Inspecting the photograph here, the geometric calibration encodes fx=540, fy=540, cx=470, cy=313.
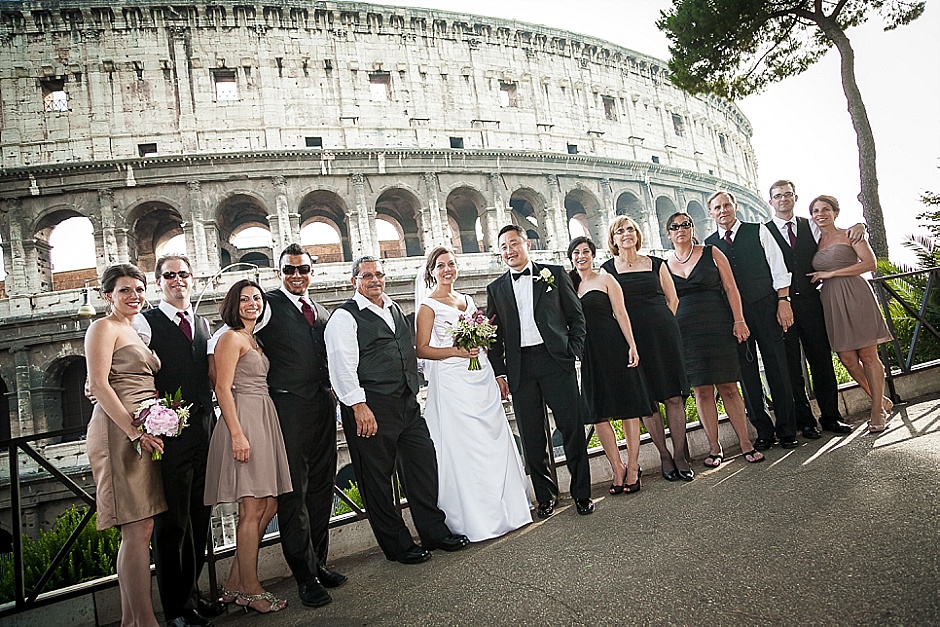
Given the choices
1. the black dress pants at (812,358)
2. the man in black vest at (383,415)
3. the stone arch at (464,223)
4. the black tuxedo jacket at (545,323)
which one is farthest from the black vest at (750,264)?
the stone arch at (464,223)

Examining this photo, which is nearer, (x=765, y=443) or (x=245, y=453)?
(x=245, y=453)

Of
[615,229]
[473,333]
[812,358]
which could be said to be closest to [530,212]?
[812,358]

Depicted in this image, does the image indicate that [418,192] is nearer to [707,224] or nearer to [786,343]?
[707,224]

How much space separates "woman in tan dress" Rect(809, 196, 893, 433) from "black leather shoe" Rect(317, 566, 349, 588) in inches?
174

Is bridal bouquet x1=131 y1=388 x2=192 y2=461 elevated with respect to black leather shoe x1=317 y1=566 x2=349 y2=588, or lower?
elevated

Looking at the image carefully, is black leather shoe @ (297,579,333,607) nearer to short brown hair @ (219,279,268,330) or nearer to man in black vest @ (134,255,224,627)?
man in black vest @ (134,255,224,627)

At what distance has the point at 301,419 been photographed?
3.39 metres

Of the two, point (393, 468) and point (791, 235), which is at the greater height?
point (791, 235)

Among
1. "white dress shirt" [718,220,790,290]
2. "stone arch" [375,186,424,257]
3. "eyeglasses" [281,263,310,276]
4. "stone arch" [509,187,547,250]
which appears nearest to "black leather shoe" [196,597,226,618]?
"eyeglasses" [281,263,310,276]

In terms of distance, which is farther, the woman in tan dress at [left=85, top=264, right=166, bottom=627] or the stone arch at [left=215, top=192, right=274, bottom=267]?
the stone arch at [left=215, top=192, right=274, bottom=267]

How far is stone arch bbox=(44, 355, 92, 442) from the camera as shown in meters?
17.2

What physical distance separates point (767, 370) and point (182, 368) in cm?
456

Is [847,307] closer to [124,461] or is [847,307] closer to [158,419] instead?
[158,419]

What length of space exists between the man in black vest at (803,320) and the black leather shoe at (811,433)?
5 centimetres
